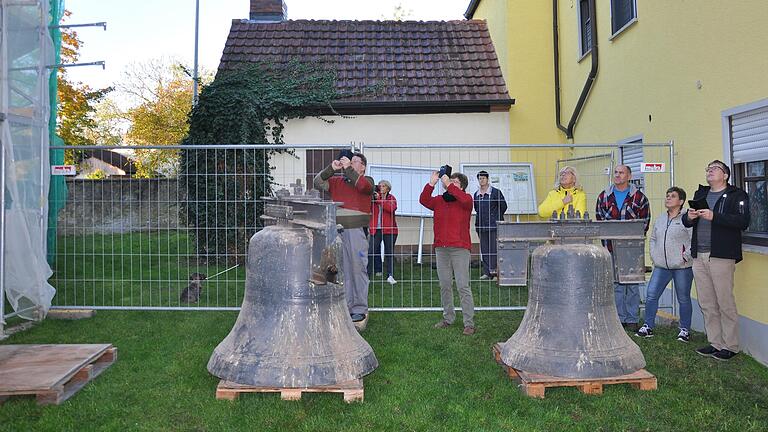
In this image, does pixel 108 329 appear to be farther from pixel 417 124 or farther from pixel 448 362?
pixel 417 124

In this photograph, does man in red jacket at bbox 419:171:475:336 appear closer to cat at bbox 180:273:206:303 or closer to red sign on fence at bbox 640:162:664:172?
red sign on fence at bbox 640:162:664:172

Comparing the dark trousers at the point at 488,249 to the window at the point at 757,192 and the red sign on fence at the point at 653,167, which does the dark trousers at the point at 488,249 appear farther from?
the window at the point at 757,192

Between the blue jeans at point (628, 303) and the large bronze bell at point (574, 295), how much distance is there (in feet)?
6.96

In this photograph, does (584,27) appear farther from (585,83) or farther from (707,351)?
(707,351)

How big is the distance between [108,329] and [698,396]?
605 cm

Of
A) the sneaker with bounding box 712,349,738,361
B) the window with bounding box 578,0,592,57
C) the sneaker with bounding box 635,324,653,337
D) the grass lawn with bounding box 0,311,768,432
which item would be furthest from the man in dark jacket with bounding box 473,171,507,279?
the sneaker with bounding box 712,349,738,361

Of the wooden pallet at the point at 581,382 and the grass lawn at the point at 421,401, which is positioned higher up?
the wooden pallet at the point at 581,382

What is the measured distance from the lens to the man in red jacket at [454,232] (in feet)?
21.1

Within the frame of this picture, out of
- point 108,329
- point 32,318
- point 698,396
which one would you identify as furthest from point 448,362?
point 32,318

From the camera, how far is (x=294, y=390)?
439 centimetres

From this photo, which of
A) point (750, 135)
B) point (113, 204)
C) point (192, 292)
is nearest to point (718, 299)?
point (750, 135)

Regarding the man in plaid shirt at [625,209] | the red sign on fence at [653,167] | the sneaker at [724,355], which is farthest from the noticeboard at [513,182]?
the sneaker at [724,355]

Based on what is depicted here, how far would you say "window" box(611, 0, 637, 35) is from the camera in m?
9.02

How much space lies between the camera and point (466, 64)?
13273 millimetres
